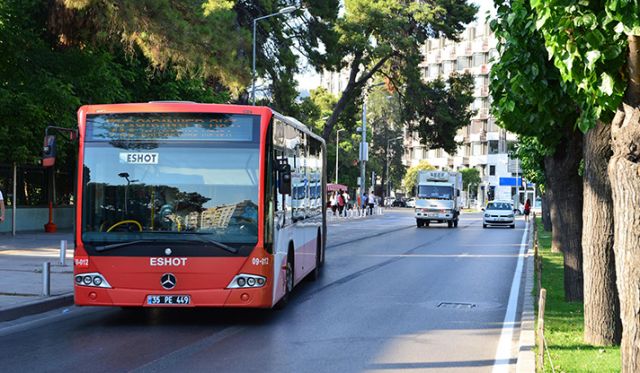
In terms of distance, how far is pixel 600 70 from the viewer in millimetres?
6980

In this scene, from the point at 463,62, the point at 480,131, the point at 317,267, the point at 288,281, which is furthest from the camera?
the point at 463,62

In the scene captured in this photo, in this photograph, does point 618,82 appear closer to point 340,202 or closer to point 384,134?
point 340,202

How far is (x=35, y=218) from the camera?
33594 mm

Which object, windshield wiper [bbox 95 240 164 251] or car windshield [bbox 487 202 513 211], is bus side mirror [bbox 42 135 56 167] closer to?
windshield wiper [bbox 95 240 164 251]

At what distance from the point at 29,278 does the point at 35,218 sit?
18.1m

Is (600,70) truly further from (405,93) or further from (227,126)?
(405,93)

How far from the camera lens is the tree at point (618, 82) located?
6.82 meters

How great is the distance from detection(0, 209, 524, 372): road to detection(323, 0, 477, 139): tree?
26.1 metres

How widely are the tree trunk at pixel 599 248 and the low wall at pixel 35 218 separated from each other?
23565mm

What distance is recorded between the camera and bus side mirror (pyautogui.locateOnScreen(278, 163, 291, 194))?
1209 centimetres

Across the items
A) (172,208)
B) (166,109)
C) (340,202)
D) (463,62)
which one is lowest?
(340,202)

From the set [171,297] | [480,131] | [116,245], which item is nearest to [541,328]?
[171,297]

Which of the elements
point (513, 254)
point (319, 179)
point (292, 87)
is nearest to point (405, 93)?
point (292, 87)

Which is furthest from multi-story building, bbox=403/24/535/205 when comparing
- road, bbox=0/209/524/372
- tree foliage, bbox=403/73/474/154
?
road, bbox=0/209/524/372
